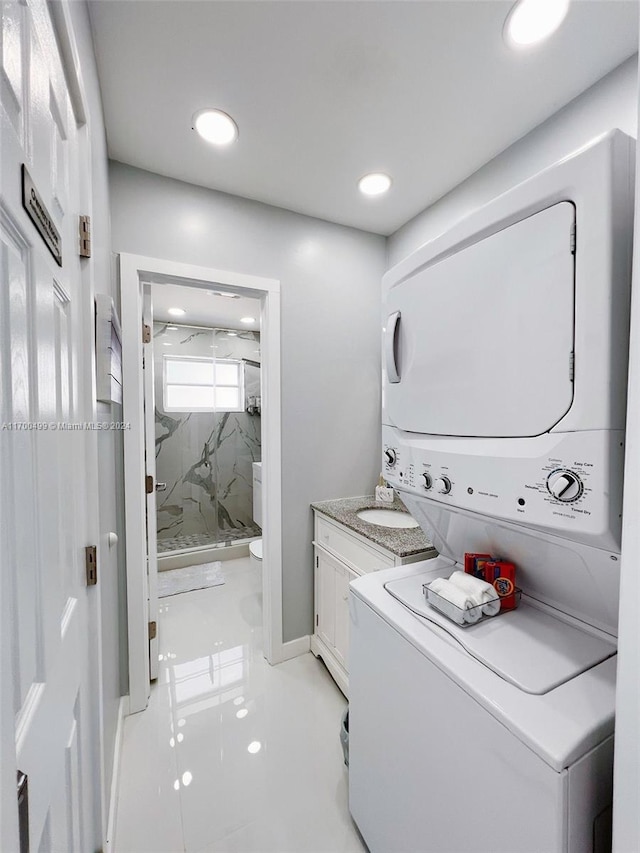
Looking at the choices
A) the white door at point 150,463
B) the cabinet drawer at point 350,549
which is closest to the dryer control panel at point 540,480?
the cabinet drawer at point 350,549

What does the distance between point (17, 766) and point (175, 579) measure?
301cm

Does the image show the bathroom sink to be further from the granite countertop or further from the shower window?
the shower window

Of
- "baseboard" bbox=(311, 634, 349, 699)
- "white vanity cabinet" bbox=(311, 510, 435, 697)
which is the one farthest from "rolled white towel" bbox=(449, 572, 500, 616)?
"baseboard" bbox=(311, 634, 349, 699)

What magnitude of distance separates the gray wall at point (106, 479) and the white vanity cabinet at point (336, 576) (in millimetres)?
1017

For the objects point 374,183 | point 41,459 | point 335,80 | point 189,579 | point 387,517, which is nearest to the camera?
point 41,459

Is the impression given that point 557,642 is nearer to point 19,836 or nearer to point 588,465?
point 588,465

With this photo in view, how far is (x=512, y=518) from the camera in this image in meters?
0.78

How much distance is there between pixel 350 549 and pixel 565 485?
1.23 meters

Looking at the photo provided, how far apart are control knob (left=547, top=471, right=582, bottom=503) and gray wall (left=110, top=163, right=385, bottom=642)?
1.50 metres

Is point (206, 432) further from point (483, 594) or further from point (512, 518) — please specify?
point (512, 518)

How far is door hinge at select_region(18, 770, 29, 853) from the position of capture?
44cm

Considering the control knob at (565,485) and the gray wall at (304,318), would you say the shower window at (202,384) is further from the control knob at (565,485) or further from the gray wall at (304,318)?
the control knob at (565,485)

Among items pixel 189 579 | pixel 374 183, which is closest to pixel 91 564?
pixel 374 183

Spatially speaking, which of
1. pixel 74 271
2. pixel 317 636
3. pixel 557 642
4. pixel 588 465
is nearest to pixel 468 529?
pixel 557 642
